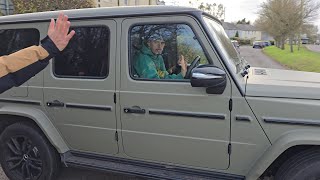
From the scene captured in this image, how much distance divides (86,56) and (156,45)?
82cm

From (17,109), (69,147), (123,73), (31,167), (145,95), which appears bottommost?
(31,167)

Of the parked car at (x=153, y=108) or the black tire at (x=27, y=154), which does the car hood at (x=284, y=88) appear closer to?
the parked car at (x=153, y=108)

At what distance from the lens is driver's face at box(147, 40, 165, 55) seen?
341 centimetres

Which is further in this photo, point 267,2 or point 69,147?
point 267,2

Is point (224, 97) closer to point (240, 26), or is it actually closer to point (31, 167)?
point (31, 167)

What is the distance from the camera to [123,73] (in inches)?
136

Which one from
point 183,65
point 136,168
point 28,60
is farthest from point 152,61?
point 28,60

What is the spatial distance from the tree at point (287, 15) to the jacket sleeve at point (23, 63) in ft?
131

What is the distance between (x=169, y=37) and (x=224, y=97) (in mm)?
820

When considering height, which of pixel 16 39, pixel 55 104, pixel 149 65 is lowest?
pixel 55 104

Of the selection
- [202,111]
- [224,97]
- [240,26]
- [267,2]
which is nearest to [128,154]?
[202,111]

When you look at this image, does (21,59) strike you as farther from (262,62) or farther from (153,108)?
(262,62)

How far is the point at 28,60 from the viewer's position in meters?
1.92

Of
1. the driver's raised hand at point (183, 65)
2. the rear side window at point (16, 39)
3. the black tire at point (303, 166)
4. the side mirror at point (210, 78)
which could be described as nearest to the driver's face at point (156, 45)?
the driver's raised hand at point (183, 65)
